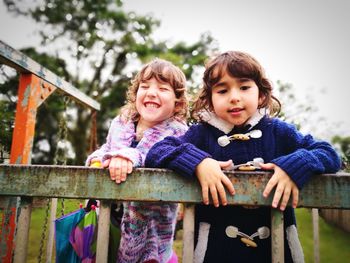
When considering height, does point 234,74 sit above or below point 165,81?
below

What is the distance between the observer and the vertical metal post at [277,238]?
88 centimetres

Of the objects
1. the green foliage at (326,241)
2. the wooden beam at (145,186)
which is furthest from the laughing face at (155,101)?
the green foliage at (326,241)

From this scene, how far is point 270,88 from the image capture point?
162 cm

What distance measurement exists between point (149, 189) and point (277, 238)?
0.45 metres

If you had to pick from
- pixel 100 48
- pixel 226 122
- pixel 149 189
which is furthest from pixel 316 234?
pixel 100 48

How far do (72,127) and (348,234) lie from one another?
13717 millimetres

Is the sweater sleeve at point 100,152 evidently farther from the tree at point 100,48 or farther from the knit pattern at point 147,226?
the tree at point 100,48

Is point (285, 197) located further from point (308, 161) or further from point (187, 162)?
point (187, 162)

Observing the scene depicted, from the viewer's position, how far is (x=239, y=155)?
137cm

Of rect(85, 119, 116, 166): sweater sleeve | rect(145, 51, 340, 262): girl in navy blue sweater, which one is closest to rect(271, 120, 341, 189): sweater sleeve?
rect(145, 51, 340, 262): girl in navy blue sweater

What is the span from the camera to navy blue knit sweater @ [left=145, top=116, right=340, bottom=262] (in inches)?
37.9

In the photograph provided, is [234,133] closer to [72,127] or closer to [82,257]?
[82,257]

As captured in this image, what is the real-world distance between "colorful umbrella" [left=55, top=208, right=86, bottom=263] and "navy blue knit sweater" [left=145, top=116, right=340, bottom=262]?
0.52 metres

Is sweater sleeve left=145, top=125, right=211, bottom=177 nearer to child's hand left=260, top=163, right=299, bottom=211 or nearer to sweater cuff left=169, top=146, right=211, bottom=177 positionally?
sweater cuff left=169, top=146, right=211, bottom=177
